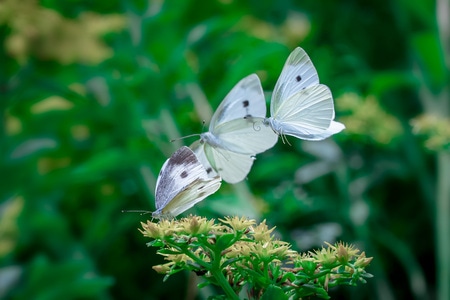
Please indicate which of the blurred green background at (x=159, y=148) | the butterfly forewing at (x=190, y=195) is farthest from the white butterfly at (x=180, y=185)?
the blurred green background at (x=159, y=148)

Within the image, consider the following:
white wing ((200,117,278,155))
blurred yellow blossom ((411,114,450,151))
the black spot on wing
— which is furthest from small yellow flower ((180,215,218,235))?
blurred yellow blossom ((411,114,450,151))

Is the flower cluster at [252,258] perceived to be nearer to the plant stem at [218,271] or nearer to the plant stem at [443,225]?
the plant stem at [218,271]

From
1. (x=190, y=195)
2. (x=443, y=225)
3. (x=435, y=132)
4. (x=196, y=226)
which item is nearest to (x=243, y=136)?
(x=190, y=195)

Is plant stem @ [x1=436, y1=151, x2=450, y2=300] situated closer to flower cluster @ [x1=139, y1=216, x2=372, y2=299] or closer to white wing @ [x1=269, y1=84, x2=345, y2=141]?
white wing @ [x1=269, y1=84, x2=345, y2=141]

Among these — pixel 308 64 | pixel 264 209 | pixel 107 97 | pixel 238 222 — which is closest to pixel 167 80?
pixel 107 97

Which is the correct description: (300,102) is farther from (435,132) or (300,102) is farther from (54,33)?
(54,33)

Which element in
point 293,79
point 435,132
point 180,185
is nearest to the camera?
point 180,185
